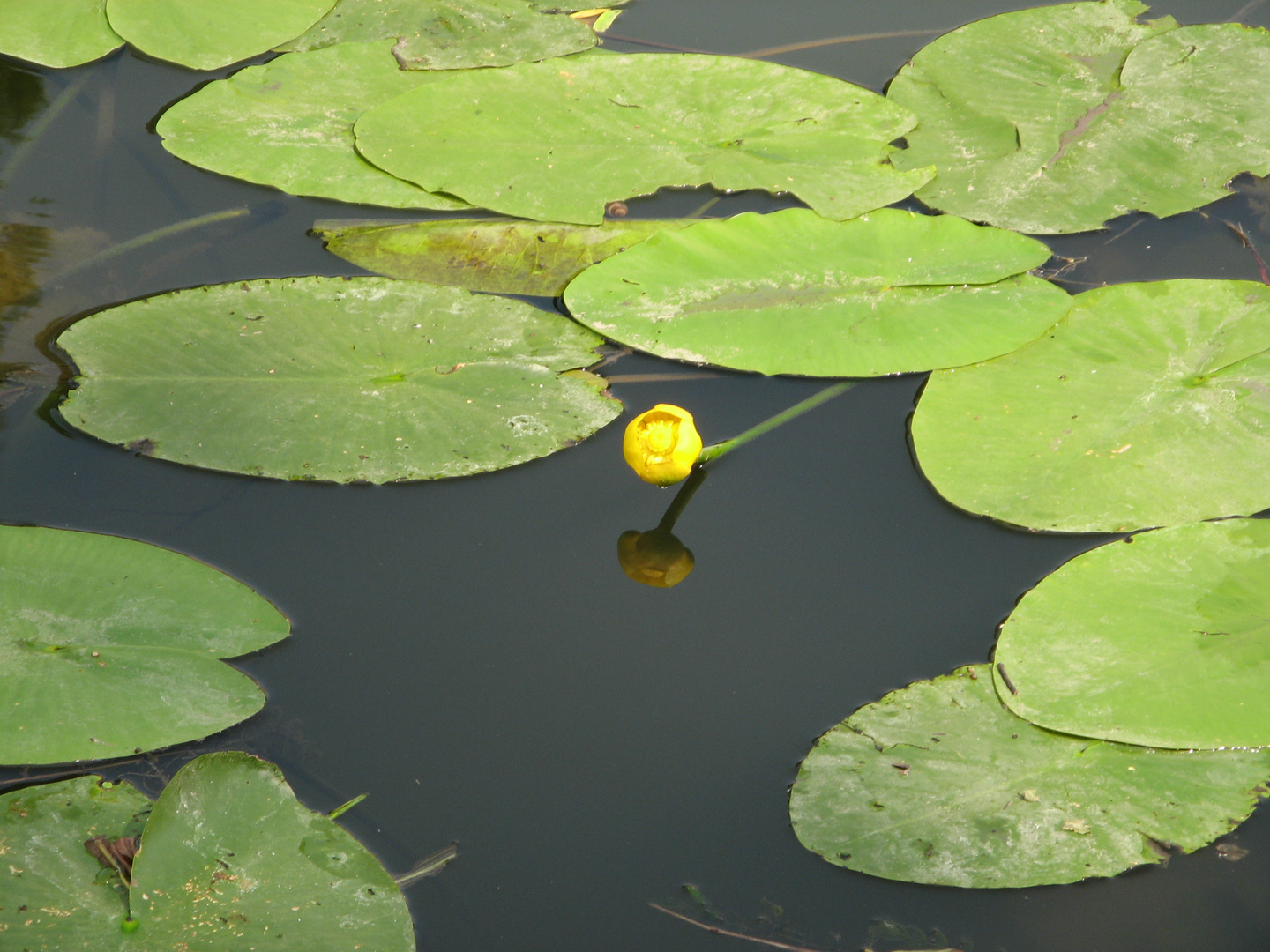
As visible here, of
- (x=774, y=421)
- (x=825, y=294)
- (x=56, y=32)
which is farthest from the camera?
(x=56, y=32)

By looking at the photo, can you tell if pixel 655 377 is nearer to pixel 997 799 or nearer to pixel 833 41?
pixel 997 799

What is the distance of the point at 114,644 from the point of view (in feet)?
5.21

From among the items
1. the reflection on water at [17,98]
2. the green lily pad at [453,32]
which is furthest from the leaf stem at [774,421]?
the reflection on water at [17,98]

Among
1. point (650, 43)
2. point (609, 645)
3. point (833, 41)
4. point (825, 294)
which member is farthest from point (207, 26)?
point (609, 645)

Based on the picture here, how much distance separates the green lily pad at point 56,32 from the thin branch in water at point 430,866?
272 cm

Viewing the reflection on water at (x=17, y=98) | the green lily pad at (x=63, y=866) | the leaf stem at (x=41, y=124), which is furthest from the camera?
the reflection on water at (x=17, y=98)

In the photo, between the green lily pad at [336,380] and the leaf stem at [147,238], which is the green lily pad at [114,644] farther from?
the leaf stem at [147,238]

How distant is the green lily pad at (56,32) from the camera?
2.86 meters

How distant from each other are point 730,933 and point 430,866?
462 millimetres

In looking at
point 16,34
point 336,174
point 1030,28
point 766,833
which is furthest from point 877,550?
point 16,34

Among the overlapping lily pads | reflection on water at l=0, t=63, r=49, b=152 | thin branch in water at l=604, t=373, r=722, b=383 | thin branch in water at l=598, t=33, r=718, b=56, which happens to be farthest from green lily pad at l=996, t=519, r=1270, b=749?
reflection on water at l=0, t=63, r=49, b=152

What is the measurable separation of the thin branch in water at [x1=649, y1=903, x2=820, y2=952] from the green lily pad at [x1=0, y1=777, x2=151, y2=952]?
0.76 meters

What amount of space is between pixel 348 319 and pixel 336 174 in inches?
23.2

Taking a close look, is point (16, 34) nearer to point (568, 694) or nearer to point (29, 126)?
point (29, 126)
